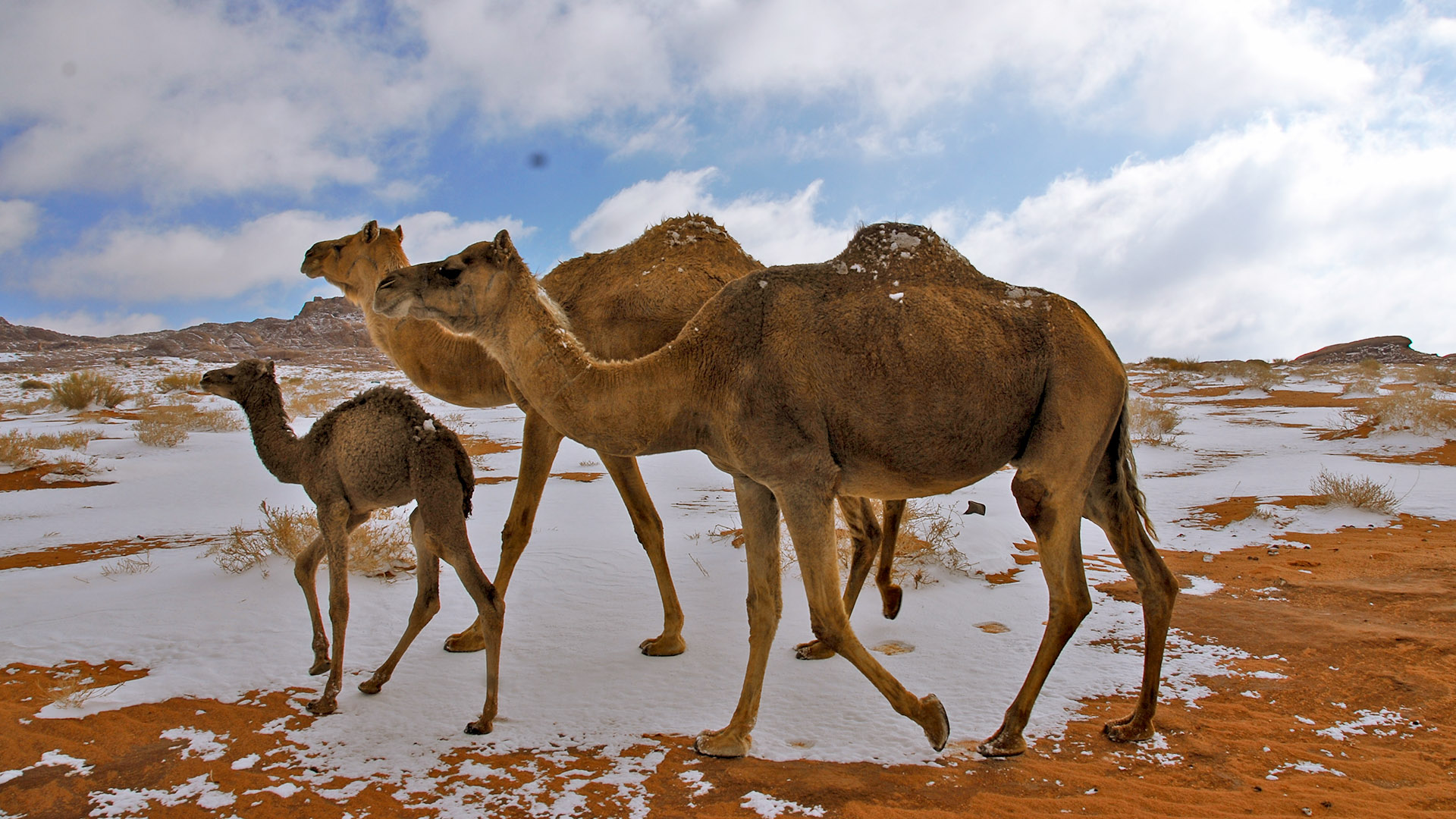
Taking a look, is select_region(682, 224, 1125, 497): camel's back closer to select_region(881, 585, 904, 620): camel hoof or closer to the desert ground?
the desert ground

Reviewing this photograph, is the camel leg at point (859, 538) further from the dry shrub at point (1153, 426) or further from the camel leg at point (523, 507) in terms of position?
the dry shrub at point (1153, 426)

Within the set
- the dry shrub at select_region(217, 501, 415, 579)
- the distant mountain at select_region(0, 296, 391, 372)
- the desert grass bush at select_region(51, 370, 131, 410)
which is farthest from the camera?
the distant mountain at select_region(0, 296, 391, 372)

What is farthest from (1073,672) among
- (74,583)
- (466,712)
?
(74,583)

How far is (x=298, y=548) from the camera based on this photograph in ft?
24.7

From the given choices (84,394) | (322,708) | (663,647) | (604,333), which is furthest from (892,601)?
(84,394)

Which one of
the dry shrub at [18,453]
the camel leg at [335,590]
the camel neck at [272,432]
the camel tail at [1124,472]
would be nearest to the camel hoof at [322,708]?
the camel leg at [335,590]

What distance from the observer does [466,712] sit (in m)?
4.75

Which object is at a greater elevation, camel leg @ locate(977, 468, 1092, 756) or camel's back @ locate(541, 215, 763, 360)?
camel's back @ locate(541, 215, 763, 360)

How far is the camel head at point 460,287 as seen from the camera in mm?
4379

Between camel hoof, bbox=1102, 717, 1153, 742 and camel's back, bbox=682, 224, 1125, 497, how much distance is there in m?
1.56

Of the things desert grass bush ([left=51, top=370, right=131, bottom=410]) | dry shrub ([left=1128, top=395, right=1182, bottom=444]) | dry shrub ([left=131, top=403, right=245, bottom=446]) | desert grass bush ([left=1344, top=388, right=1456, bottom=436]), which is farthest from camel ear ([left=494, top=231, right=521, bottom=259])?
desert grass bush ([left=51, top=370, right=131, bottom=410])

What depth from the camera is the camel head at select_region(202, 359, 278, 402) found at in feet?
17.1

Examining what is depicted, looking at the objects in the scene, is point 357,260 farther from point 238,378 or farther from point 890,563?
point 890,563

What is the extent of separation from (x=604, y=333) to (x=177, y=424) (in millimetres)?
16011
